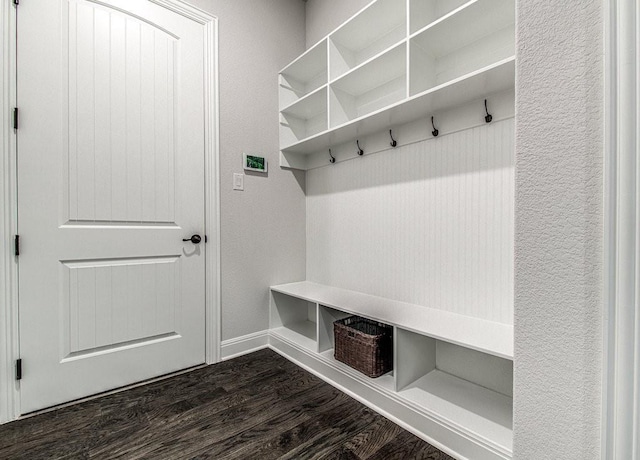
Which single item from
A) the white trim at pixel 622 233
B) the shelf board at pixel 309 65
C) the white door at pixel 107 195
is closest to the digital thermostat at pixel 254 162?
the white door at pixel 107 195

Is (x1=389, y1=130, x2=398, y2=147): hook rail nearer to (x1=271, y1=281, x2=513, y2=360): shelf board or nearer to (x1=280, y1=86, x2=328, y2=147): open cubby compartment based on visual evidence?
(x1=280, y1=86, x2=328, y2=147): open cubby compartment

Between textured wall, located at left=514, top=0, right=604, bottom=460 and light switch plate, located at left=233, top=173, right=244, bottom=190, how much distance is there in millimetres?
1848

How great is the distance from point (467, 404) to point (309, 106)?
2087 mm

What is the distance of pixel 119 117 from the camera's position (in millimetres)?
1733

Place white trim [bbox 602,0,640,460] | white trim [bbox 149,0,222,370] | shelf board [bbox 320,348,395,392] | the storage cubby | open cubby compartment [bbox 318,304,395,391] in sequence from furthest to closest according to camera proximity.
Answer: white trim [bbox 149,0,222,370] < the storage cubby < open cubby compartment [bbox 318,304,395,391] < shelf board [bbox 320,348,395,392] < white trim [bbox 602,0,640,460]

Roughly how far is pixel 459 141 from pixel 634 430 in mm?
1366

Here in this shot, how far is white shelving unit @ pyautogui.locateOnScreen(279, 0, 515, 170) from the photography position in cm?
135

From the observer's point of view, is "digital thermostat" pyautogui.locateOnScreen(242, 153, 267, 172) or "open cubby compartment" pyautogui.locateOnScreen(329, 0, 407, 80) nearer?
"open cubby compartment" pyautogui.locateOnScreen(329, 0, 407, 80)

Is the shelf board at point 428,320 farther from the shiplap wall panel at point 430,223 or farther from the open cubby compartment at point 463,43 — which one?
the open cubby compartment at point 463,43

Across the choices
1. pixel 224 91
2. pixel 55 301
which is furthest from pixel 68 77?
pixel 55 301

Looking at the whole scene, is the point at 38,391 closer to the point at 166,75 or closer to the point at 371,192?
the point at 166,75

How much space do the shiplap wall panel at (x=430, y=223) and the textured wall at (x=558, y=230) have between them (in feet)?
2.95

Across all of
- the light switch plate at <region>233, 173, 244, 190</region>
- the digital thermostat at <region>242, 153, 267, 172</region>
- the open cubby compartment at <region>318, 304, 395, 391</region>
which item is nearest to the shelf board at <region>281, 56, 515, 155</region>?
the digital thermostat at <region>242, 153, 267, 172</region>

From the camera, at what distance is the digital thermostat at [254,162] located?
87.0 inches
